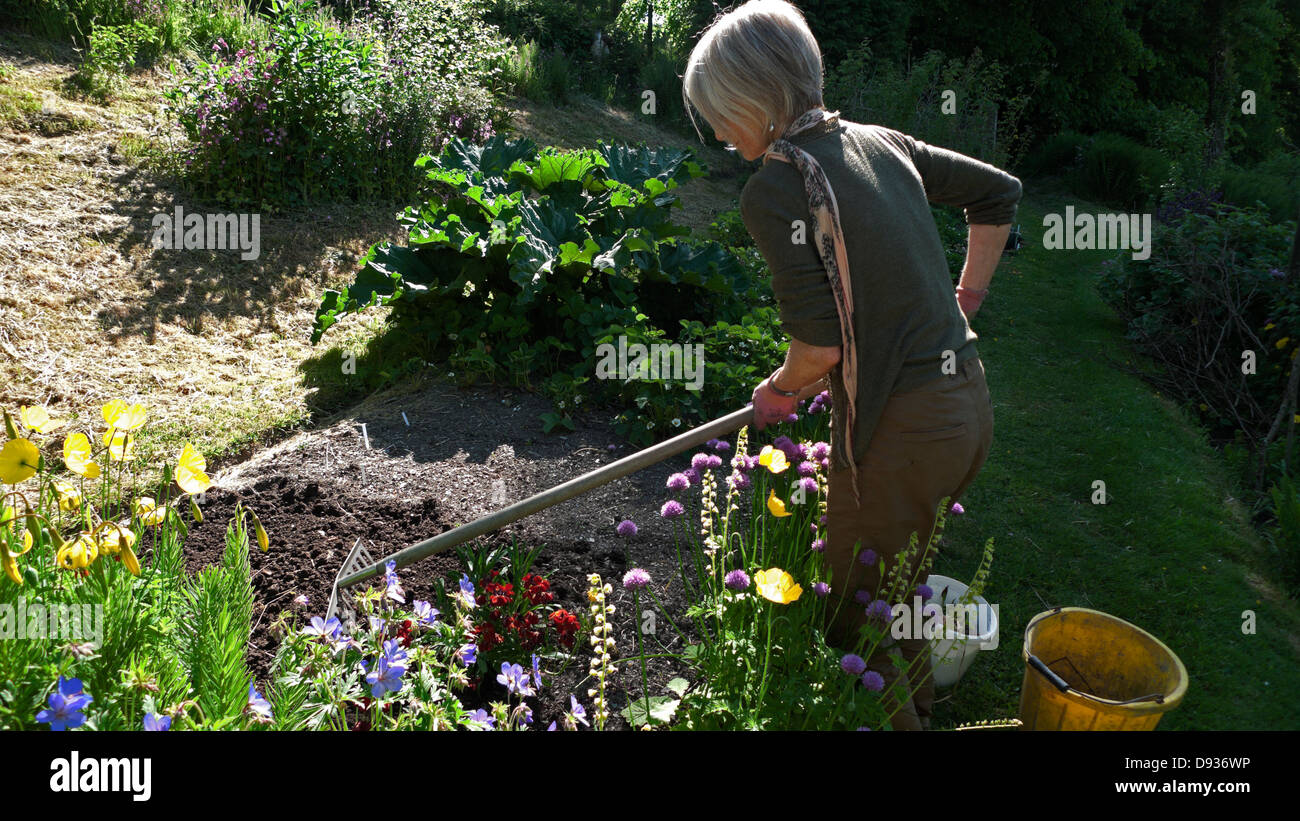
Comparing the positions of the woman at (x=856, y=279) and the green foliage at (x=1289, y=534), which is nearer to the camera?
the woman at (x=856, y=279)

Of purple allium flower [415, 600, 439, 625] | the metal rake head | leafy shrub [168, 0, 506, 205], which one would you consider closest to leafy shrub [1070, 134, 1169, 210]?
leafy shrub [168, 0, 506, 205]

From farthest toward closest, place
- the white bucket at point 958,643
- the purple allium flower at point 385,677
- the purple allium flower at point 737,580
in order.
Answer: the white bucket at point 958,643 → the purple allium flower at point 737,580 → the purple allium flower at point 385,677

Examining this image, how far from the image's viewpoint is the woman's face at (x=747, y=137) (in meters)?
2.28

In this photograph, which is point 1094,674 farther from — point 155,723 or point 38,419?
point 38,419

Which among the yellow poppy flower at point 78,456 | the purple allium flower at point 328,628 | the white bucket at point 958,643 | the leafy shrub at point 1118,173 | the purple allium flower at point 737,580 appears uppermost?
the leafy shrub at point 1118,173

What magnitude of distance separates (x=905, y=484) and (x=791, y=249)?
29.1 inches

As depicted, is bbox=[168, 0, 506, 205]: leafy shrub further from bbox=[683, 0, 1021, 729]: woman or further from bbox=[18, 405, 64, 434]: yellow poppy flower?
bbox=[683, 0, 1021, 729]: woman

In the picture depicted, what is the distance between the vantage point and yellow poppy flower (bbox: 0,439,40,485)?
6.05ft

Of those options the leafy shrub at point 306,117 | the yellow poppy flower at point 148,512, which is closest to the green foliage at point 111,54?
the leafy shrub at point 306,117

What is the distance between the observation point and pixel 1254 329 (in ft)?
17.9

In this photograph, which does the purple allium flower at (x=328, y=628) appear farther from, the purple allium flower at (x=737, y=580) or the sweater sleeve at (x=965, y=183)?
the sweater sleeve at (x=965, y=183)

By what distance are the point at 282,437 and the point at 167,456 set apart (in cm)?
53

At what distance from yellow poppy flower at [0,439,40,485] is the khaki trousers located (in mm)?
2035
